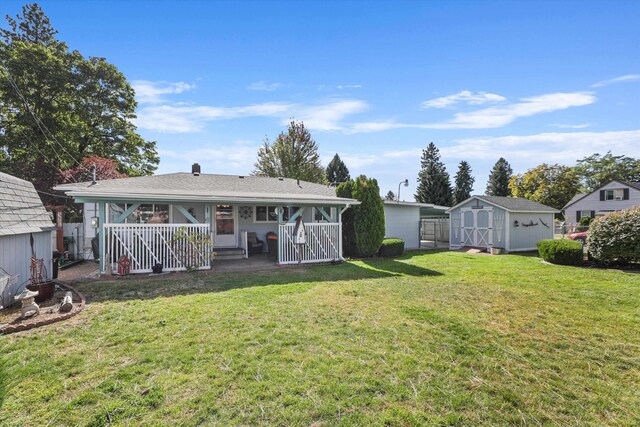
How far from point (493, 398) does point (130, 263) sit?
29.8 feet

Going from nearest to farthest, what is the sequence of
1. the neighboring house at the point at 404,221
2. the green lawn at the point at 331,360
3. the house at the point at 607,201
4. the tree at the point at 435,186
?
the green lawn at the point at 331,360 < the neighboring house at the point at 404,221 < the house at the point at 607,201 < the tree at the point at 435,186

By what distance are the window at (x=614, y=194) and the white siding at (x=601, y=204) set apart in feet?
1.01

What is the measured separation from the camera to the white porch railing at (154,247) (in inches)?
336

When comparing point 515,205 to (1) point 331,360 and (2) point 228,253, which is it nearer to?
(2) point 228,253

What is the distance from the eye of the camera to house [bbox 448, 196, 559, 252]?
15594mm

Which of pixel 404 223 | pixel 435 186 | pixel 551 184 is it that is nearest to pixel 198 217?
pixel 404 223

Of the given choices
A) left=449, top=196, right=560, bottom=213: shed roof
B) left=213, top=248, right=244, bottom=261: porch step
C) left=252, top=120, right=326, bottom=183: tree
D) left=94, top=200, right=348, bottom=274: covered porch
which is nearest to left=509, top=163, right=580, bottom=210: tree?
left=449, top=196, right=560, bottom=213: shed roof

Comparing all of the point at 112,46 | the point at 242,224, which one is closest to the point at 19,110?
the point at 112,46

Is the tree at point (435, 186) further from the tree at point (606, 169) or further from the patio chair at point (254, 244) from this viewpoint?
the patio chair at point (254, 244)

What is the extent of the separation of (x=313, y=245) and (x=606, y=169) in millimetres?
52997

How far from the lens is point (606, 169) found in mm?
43375

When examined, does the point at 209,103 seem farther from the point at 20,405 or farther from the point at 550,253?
the point at 550,253

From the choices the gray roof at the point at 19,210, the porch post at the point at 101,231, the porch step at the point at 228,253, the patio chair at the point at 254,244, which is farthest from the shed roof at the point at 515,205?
the gray roof at the point at 19,210

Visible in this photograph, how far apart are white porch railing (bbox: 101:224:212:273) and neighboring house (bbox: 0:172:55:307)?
1.45 metres
